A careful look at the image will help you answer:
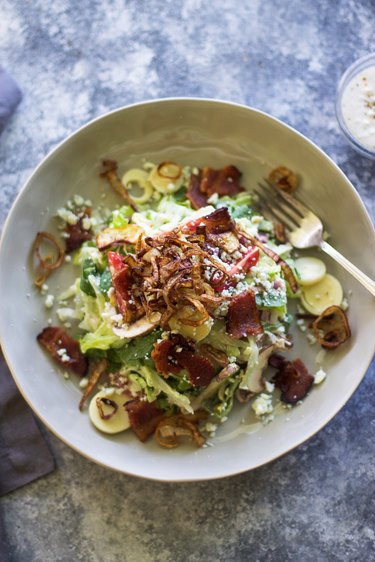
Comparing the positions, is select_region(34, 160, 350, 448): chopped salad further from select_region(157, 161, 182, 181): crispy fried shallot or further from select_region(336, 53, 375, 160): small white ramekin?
select_region(336, 53, 375, 160): small white ramekin

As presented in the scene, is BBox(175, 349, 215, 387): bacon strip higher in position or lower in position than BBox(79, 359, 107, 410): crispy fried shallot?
higher

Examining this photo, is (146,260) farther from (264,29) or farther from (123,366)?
(264,29)

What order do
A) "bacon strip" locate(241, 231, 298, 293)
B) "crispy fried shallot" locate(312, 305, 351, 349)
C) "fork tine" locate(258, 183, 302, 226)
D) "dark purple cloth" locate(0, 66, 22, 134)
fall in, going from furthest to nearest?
1. "dark purple cloth" locate(0, 66, 22, 134)
2. "fork tine" locate(258, 183, 302, 226)
3. "crispy fried shallot" locate(312, 305, 351, 349)
4. "bacon strip" locate(241, 231, 298, 293)

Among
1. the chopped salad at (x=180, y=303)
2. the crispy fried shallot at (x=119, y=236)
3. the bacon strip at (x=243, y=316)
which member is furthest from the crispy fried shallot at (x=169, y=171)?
the bacon strip at (x=243, y=316)

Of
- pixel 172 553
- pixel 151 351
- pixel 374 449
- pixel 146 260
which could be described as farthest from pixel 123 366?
pixel 374 449

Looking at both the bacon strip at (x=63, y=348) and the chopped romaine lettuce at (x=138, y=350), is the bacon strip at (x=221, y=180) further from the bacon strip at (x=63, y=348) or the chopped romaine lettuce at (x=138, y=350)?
the bacon strip at (x=63, y=348)

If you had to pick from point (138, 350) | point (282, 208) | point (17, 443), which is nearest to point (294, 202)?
point (282, 208)

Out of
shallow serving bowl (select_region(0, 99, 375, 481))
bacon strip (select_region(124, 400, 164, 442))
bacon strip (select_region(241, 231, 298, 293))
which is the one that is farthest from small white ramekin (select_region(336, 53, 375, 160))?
bacon strip (select_region(124, 400, 164, 442))
